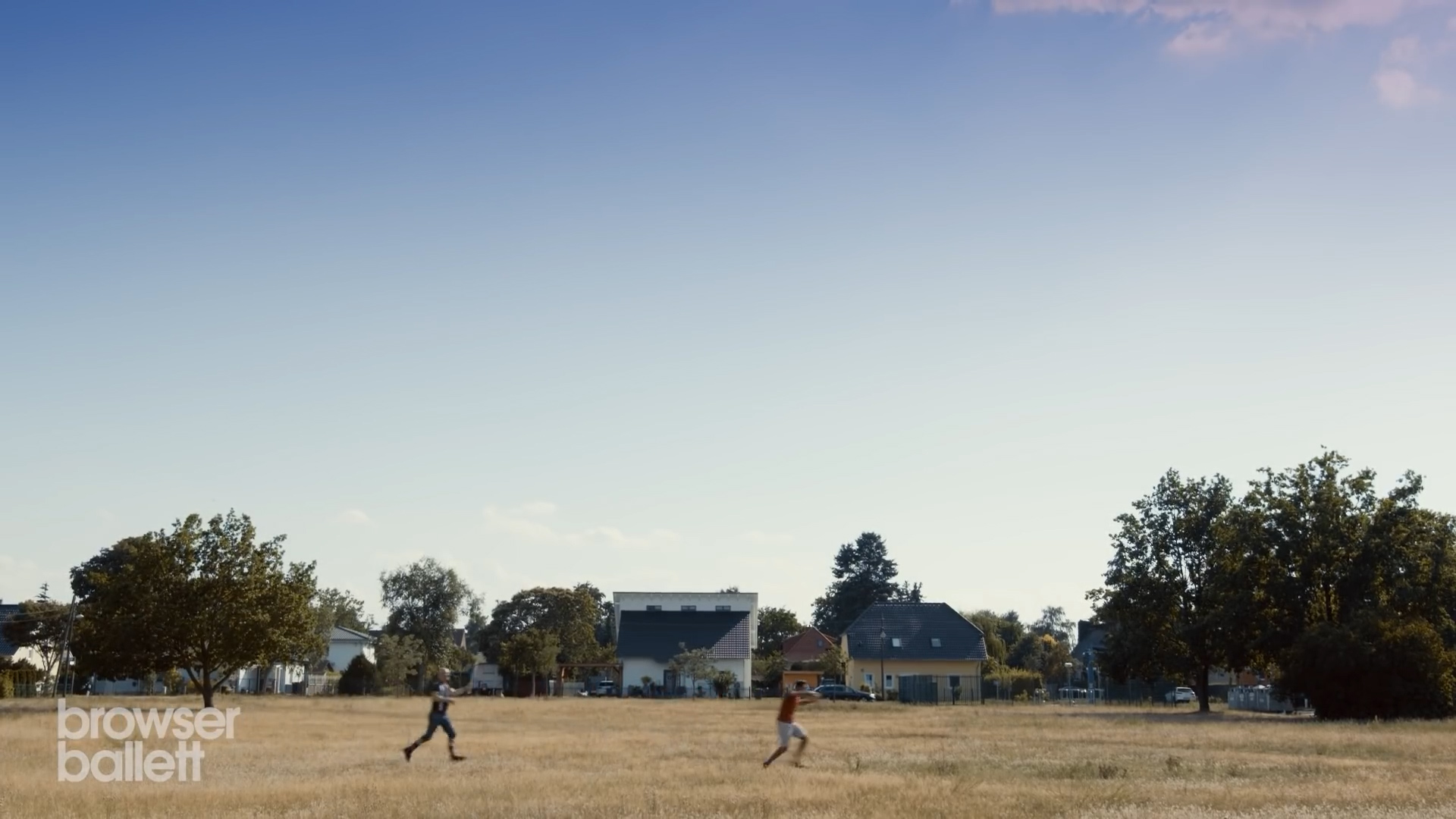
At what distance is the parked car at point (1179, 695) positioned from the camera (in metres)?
86.8

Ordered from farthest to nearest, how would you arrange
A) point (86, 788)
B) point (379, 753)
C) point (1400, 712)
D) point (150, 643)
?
1. point (150, 643)
2. point (1400, 712)
3. point (379, 753)
4. point (86, 788)

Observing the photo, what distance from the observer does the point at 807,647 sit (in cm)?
12556

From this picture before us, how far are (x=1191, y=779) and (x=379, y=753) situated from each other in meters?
17.7

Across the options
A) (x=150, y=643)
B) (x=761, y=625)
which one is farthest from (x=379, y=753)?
(x=761, y=625)

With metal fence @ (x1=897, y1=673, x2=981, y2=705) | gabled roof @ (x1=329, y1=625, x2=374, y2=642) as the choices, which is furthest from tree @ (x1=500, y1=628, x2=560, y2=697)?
metal fence @ (x1=897, y1=673, x2=981, y2=705)

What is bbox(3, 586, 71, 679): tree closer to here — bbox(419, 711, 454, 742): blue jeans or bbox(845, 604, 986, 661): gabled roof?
bbox(845, 604, 986, 661): gabled roof

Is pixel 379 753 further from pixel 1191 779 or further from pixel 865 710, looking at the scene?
pixel 865 710

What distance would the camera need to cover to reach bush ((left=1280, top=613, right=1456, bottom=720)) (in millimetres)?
51281

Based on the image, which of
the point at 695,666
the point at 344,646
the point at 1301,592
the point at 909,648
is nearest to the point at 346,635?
the point at 344,646

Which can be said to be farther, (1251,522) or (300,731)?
(1251,522)

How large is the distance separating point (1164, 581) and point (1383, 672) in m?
16.7

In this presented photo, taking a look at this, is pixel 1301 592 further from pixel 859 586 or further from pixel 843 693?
pixel 859 586

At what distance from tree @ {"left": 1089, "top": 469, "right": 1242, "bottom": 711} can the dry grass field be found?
69.5 ft

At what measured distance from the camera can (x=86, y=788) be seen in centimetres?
→ 1997
